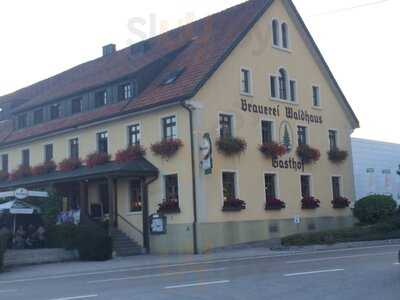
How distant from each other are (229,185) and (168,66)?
745 centimetres

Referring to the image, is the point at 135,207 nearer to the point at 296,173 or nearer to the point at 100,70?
the point at 296,173

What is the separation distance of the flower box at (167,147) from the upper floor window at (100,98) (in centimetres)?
620

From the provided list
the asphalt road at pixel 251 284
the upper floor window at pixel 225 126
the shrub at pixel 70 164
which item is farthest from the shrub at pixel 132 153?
the asphalt road at pixel 251 284

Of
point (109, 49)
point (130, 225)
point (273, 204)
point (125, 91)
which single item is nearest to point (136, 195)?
point (130, 225)

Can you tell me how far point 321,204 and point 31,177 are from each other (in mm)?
15630

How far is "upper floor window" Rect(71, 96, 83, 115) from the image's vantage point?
115 ft

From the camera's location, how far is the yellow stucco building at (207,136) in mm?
27844

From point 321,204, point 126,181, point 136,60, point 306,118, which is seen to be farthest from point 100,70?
point 321,204

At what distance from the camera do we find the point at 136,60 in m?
35.1

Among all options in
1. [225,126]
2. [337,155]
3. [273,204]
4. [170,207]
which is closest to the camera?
[170,207]

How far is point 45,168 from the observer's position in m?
34.6

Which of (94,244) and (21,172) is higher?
(21,172)

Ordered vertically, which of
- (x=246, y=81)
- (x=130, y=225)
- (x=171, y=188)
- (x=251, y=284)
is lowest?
(x=251, y=284)

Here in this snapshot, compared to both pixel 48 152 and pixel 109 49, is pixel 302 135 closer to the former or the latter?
pixel 48 152
